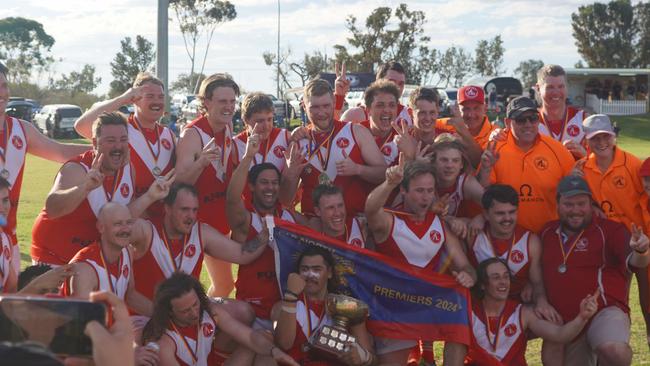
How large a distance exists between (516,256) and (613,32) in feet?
253

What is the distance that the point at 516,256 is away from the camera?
22.2ft

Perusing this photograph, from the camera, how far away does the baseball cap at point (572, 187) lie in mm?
6512

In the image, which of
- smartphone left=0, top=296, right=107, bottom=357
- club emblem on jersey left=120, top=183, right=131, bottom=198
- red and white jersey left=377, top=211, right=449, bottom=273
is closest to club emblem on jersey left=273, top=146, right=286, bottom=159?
Answer: red and white jersey left=377, top=211, right=449, bottom=273

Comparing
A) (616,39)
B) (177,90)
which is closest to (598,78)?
(616,39)

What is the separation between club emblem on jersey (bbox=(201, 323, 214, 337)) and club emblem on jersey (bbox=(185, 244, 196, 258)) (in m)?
0.67

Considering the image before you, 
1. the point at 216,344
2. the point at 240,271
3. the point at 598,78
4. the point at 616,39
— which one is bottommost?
the point at 216,344

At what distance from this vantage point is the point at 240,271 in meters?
6.92

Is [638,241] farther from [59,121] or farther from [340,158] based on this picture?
[59,121]

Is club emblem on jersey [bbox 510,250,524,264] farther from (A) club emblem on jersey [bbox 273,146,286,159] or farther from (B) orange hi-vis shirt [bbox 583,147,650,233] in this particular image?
(A) club emblem on jersey [bbox 273,146,286,159]

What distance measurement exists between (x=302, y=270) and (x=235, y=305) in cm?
63

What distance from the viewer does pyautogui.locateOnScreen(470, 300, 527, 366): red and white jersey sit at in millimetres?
6562

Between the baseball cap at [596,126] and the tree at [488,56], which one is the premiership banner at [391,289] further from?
the tree at [488,56]

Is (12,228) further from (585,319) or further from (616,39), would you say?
(616,39)

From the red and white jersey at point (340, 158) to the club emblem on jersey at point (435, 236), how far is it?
859 millimetres
